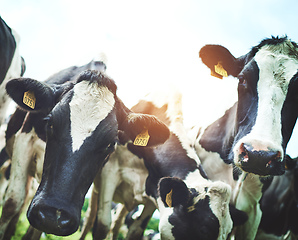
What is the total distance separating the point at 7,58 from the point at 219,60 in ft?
11.0

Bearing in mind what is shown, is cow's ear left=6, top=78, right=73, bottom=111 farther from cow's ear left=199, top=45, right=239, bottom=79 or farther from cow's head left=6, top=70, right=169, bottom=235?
cow's ear left=199, top=45, right=239, bottom=79

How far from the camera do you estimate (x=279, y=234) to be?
5883 millimetres

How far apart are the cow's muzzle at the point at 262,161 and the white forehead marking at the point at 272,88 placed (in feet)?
0.53

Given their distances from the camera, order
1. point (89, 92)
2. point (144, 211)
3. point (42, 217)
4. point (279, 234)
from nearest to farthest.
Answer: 1. point (42, 217)
2. point (89, 92)
3. point (144, 211)
4. point (279, 234)

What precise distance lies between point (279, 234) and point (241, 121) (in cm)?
347

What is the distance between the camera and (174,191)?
10.9 ft

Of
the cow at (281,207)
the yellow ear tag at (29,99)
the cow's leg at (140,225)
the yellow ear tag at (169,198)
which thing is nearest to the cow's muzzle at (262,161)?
the yellow ear tag at (169,198)

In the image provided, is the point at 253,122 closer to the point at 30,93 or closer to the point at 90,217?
the point at 30,93

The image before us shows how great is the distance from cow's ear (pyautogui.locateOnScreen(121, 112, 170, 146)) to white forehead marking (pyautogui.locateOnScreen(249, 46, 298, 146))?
3.41ft

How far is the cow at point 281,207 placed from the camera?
19.3 ft

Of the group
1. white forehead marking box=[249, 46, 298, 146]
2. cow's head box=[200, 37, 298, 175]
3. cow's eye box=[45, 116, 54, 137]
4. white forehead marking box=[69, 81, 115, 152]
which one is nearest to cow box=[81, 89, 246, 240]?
cow's head box=[200, 37, 298, 175]

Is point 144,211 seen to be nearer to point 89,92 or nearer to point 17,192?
point 17,192

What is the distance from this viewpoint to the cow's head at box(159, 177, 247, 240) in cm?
323

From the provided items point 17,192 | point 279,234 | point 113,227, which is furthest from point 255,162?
point 113,227
